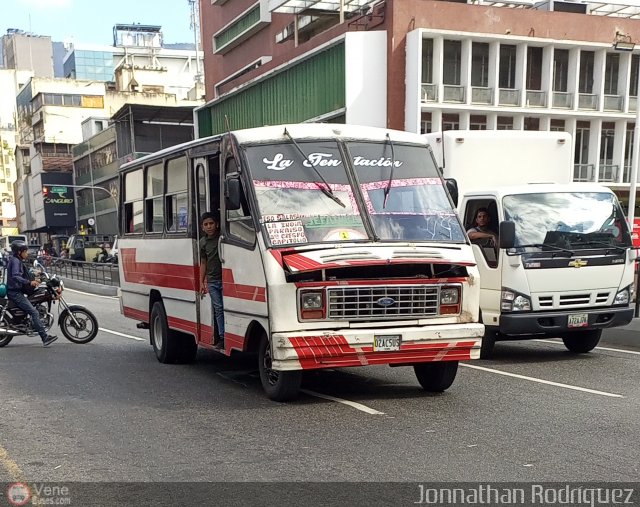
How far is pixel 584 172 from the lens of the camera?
40.6 m

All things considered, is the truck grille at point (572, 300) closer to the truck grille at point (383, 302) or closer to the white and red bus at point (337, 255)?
the white and red bus at point (337, 255)

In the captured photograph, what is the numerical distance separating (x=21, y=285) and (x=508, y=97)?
30.9 m

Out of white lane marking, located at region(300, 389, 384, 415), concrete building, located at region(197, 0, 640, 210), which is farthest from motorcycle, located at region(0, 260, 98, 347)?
concrete building, located at region(197, 0, 640, 210)

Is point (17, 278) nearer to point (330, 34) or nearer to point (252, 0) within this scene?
point (330, 34)

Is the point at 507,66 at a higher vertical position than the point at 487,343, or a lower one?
higher

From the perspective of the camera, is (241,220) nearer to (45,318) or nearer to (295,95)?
(45,318)

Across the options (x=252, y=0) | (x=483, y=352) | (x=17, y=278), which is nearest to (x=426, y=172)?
(x=483, y=352)

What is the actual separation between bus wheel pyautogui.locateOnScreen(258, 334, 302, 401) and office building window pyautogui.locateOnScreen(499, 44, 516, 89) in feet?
110

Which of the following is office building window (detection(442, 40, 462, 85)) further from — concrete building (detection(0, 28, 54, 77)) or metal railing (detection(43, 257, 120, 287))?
concrete building (detection(0, 28, 54, 77))

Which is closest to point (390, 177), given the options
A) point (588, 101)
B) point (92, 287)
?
point (92, 287)

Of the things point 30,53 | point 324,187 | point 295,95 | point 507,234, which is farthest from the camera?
point 30,53

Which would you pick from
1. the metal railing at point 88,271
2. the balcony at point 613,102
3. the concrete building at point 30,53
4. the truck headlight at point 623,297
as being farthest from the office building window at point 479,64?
the concrete building at point 30,53

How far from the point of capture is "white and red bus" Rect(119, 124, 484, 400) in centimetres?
668

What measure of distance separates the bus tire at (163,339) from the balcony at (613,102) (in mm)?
35737
